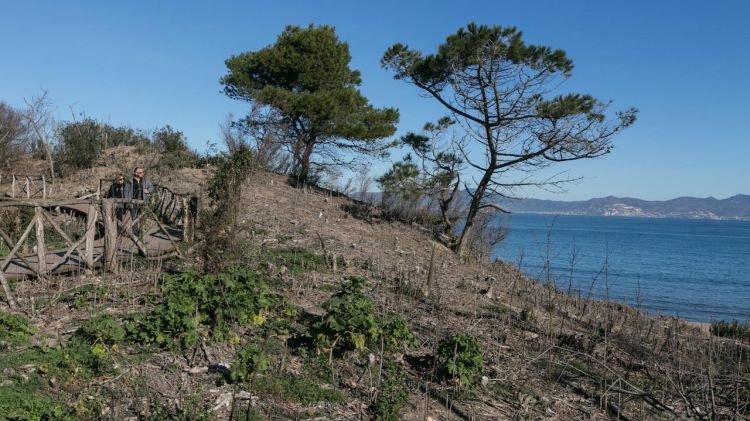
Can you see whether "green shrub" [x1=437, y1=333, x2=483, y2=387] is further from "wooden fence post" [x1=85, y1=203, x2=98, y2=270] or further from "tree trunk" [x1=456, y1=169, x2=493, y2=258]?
"tree trunk" [x1=456, y1=169, x2=493, y2=258]

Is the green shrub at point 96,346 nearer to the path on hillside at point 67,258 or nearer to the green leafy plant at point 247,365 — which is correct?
the green leafy plant at point 247,365

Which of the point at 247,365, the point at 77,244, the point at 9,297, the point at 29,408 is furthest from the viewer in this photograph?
the point at 77,244

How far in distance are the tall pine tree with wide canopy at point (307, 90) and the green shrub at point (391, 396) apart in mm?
16450

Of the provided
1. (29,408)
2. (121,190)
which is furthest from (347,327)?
(121,190)

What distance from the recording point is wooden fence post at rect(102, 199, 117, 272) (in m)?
9.84

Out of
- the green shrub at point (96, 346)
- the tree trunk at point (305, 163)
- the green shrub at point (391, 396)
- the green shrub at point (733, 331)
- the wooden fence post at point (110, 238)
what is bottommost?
the green shrub at point (733, 331)

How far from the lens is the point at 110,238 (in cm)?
988

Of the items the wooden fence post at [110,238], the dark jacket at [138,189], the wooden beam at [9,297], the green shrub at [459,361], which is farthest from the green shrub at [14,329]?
the dark jacket at [138,189]

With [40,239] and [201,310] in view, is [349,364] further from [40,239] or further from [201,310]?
[40,239]

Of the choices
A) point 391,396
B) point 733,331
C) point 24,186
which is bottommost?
point 733,331

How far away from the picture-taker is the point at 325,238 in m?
16.4

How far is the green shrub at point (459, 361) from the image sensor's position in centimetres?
667

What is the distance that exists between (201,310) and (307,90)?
18.1m

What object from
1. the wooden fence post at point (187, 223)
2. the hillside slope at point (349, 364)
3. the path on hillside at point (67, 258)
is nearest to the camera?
the hillside slope at point (349, 364)
